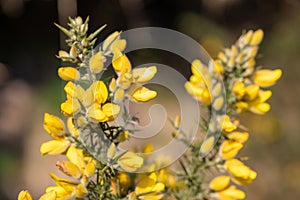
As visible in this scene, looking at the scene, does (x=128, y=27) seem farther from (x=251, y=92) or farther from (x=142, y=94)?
(x=142, y=94)

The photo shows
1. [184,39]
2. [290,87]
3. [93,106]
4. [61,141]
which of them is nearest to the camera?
[93,106]

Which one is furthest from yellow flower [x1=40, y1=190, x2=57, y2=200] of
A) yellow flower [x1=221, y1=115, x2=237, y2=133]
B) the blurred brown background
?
the blurred brown background

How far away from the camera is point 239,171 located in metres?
1.03

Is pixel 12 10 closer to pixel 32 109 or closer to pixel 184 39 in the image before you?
pixel 32 109

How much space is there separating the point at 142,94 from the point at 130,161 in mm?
114

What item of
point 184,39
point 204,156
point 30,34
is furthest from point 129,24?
point 204,156

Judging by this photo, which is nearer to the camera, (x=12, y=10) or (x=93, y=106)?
(x=93, y=106)

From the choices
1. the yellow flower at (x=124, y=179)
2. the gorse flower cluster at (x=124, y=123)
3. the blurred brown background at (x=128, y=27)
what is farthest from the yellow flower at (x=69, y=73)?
the blurred brown background at (x=128, y=27)

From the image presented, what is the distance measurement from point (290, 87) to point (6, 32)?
98.9 inches

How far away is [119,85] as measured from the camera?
826 mm

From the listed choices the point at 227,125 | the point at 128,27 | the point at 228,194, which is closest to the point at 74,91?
the point at 227,125

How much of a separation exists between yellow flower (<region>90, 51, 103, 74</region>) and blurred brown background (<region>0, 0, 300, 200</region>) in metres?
1.96

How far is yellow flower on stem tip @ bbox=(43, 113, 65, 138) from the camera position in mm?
902

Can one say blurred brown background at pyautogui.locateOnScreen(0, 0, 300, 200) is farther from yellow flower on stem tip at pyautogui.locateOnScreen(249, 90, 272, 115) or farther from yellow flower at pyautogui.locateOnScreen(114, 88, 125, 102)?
yellow flower at pyautogui.locateOnScreen(114, 88, 125, 102)
